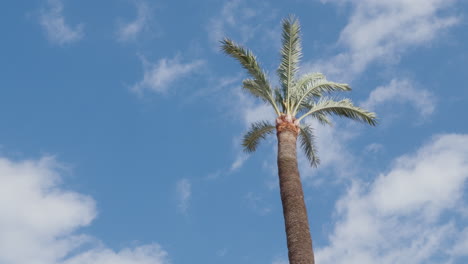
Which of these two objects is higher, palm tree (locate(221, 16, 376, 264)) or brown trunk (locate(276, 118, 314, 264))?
palm tree (locate(221, 16, 376, 264))

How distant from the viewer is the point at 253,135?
2173cm

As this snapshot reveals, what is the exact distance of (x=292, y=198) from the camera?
16.3m

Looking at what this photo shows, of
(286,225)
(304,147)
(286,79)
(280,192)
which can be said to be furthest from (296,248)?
(304,147)

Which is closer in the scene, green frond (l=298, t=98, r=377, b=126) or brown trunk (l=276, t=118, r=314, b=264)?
brown trunk (l=276, t=118, r=314, b=264)

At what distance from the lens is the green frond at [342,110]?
20.2 meters

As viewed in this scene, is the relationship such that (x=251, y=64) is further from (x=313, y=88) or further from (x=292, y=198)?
(x=292, y=198)

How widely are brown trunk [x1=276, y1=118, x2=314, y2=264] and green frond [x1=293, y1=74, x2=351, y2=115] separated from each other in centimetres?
169

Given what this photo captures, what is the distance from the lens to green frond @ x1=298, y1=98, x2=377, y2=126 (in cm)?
2017

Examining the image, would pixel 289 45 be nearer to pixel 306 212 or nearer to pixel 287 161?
pixel 287 161

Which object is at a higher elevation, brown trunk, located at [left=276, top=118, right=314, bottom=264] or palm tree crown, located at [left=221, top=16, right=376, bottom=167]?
palm tree crown, located at [left=221, top=16, right=376, bottom=167]

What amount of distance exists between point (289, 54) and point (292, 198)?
249 inches

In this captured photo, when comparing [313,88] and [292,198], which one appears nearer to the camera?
[292,198]

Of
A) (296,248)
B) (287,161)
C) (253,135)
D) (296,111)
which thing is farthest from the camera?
(253,135)

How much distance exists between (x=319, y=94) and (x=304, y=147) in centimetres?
343
